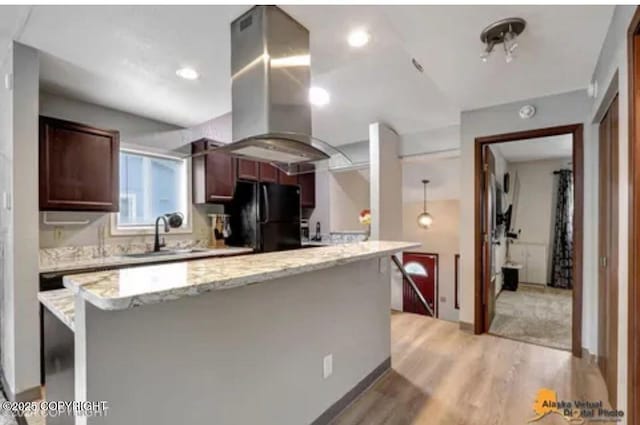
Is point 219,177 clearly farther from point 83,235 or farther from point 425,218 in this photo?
point 425,218

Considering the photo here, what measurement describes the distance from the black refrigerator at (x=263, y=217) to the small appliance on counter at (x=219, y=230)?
0.08 metres

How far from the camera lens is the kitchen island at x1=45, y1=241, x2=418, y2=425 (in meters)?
0.95

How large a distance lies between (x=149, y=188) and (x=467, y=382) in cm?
377

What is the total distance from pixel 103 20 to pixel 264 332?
6.97 ft

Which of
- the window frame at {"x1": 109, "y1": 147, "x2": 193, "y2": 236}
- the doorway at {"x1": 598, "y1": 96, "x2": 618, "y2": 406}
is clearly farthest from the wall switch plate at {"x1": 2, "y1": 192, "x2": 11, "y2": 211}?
the doorway at {"x1": 598, "y1": 96, "x2": 618, "y2": 406}

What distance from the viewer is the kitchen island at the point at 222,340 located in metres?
0.95

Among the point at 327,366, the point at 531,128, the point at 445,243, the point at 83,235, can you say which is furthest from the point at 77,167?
the point at 445,243

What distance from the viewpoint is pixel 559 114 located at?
288 centimetres

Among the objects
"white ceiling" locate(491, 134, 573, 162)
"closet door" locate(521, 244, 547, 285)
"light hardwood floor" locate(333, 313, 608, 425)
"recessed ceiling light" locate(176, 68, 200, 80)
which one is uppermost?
"recessed ceiling light" locate(176, 68, 200, 80)

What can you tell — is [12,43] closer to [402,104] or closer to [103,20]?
[103,20]

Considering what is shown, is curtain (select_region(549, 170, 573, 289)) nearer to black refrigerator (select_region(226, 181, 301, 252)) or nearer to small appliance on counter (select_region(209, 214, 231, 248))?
black refrigerator (select_region(226, 181, 301, 252))

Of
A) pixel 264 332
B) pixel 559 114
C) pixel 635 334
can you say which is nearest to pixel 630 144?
pixel 635 334

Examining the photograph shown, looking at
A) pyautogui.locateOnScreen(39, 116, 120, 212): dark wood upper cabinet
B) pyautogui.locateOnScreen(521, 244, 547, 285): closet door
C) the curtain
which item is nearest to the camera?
pyautogui.locateOnScreen(39, 116, 120, 212): dark wood upper cabinet

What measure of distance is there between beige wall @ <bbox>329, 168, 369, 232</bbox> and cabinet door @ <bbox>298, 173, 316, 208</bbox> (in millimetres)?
306
